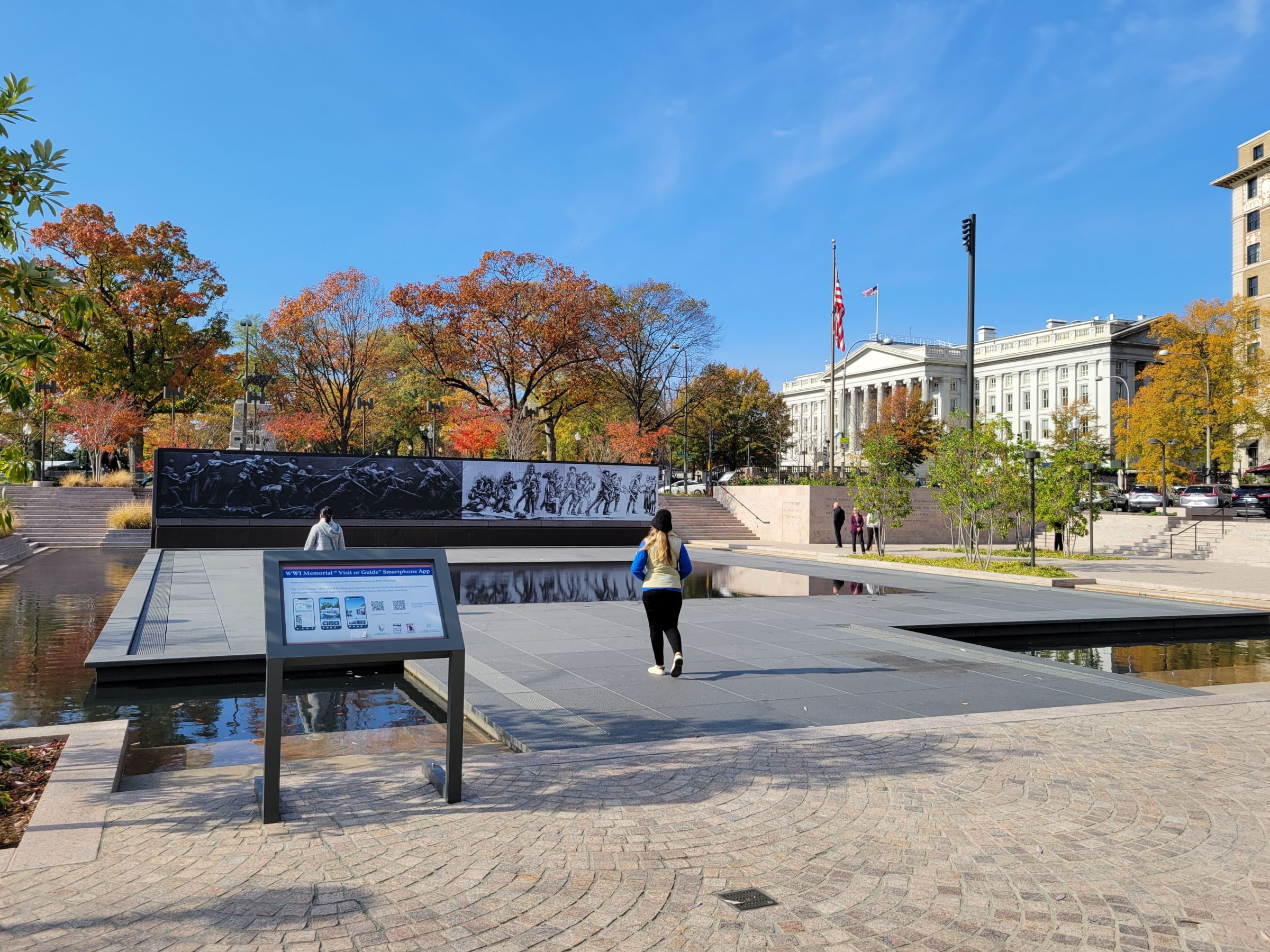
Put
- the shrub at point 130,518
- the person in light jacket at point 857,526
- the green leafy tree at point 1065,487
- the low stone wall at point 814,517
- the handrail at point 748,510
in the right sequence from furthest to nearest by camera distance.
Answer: the handrail at point 748,510 → the low stone wall at point 814,517 → the shrub at point 130,518 → the person in light jacket at point 857,526 → the green leafy tree at point 1065,487

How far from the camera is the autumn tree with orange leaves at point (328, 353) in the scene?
47.2m

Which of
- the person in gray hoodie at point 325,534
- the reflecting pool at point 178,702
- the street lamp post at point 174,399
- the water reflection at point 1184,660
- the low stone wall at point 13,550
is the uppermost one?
the street lamp post at point 174,399

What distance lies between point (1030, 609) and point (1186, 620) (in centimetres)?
217

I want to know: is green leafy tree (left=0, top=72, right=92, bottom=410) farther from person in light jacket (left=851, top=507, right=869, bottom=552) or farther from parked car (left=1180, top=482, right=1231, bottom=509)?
parked car (left=1180, top=482, right=1231, bottom=509)

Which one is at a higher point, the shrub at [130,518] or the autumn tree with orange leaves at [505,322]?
the autumn tree with orange leaves at [505,322]

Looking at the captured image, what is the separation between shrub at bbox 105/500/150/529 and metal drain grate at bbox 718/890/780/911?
32.1 meters

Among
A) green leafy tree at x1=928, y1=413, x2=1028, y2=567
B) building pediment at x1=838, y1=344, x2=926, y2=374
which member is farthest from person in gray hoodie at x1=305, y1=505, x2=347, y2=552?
building pediment at x1=838, y1=344, x2=926, y2=374

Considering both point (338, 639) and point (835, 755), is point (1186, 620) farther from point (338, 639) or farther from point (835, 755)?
point (338, 639)

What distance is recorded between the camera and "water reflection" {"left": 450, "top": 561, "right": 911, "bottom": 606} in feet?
54.6

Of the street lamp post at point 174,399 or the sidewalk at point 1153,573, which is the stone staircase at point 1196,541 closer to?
the sidewalk at point 1153,573

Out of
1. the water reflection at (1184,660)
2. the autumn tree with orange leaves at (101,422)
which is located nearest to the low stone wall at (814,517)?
the water reflection at (1184,660)

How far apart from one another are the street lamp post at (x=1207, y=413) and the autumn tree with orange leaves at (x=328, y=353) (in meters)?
40.7

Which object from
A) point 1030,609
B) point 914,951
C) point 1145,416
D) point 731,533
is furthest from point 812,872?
point 1145,416

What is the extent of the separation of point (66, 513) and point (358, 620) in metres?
34.0
